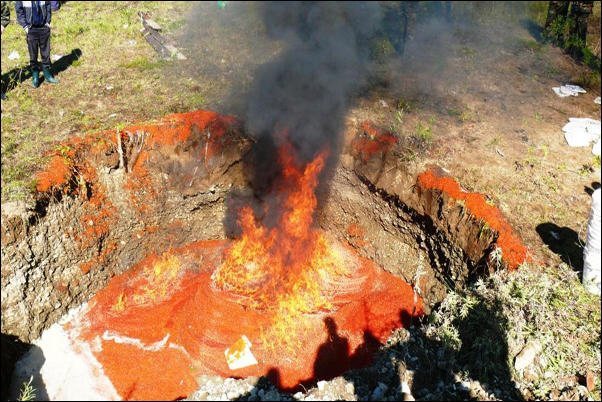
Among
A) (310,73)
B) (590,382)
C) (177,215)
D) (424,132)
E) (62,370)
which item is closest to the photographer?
(590,382)

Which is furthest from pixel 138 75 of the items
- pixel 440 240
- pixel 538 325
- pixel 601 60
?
pixel 601 60

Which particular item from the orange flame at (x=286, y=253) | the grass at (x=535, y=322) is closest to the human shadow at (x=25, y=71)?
the orange flame at (x=286, y=253)

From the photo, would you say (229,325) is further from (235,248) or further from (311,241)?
(311,241)

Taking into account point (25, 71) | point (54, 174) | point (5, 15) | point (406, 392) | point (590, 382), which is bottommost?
point (406, 392)

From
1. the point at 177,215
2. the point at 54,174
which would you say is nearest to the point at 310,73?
the point at 177,215

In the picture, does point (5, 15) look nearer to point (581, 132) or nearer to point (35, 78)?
point (35, 78)

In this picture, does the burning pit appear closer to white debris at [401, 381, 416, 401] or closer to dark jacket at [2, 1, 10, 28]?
white debris at [401, 381, 416, 401]
